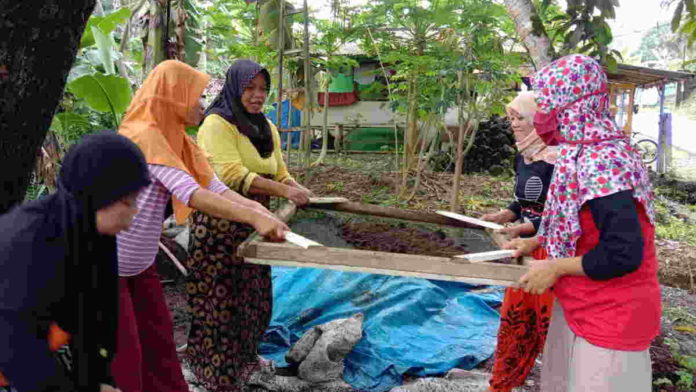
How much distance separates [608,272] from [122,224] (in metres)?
1.47

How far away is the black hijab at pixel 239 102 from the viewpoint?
292cm

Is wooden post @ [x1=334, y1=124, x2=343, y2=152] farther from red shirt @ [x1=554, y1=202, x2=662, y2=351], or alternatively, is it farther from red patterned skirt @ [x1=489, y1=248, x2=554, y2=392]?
red shirt @ [x1=554, y1=202, x2=662, y2=351]

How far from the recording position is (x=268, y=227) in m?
2.33

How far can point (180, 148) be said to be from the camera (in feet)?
7.92

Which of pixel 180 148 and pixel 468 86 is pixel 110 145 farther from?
pixel 468 86

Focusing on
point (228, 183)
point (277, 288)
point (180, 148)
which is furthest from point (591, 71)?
point (277, 288)

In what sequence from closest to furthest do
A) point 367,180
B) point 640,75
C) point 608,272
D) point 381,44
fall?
1. point 608,272
2. point 381,44
3. point 367,180
4. point 640,75

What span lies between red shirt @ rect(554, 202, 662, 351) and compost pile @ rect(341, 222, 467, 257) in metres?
0.85

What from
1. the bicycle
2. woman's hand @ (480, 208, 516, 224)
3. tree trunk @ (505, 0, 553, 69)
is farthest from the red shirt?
the bicycle

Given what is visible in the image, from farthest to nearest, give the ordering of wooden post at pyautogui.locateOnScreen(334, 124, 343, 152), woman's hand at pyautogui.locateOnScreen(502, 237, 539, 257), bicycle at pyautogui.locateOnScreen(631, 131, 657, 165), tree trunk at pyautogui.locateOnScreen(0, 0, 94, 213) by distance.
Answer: bicycle at pyautogui.locateOnScreen(631, 131, 657, 165) → wooden post at pyautogui.locateOnScreen(334, 124, 343, 152) → woman's hand at pyautogui.locateOnScreen(502, 237, 539, 257) → tree trunk at pyautogui.locateOnScreen(0, 0, 94, 213)

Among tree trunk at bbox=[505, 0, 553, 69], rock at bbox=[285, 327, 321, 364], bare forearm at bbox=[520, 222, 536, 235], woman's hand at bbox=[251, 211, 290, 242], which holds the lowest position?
rock at bbox=[285, 327, 321, 364]

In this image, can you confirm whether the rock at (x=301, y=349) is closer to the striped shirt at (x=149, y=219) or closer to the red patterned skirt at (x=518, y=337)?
the red patterned skirt at (x=518, y=337)

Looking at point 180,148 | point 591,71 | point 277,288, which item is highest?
point 591,71

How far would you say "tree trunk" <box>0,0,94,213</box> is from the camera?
1.69 m
